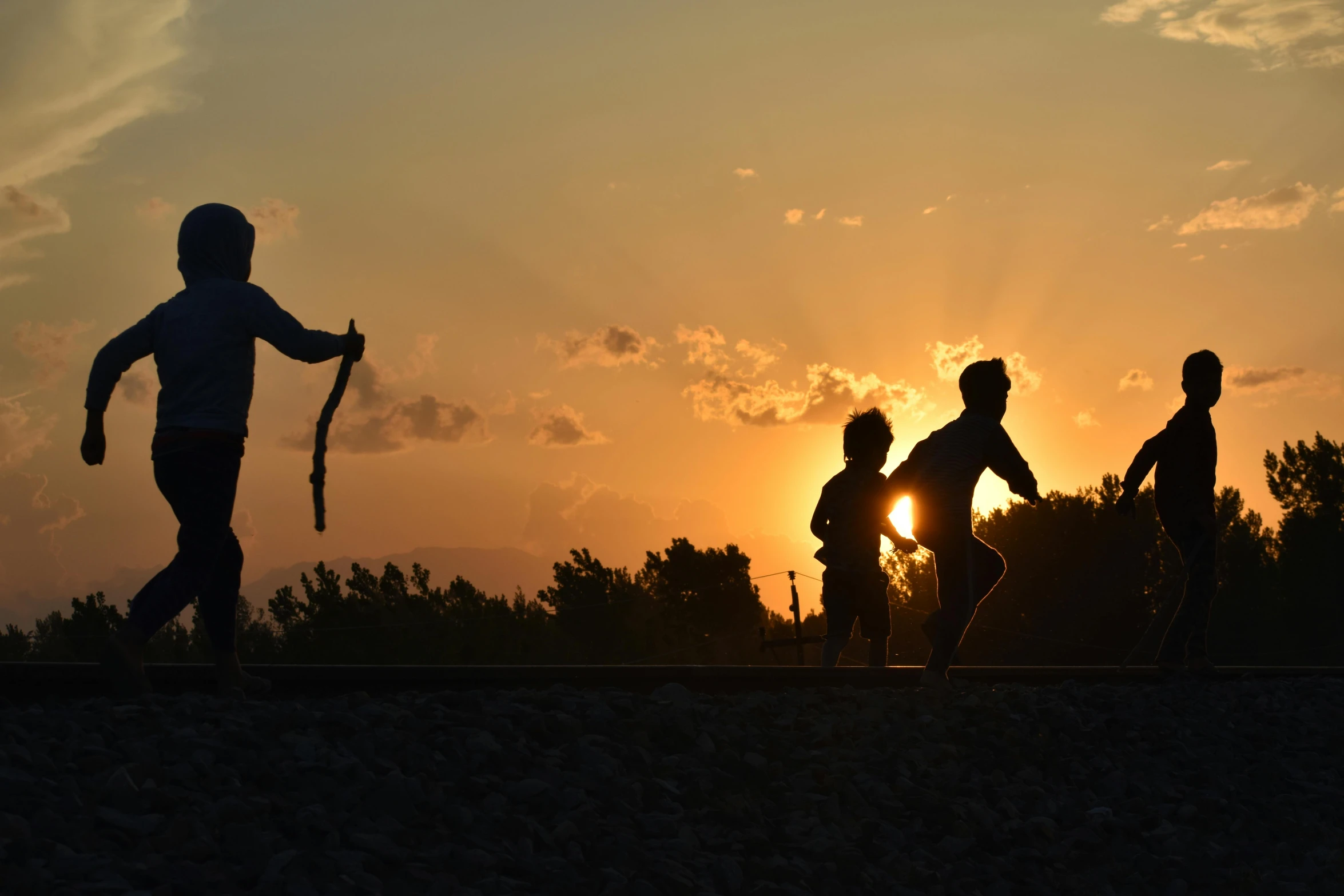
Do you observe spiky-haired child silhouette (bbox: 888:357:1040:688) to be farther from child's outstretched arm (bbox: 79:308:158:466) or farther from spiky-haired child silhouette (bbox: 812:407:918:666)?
child's outstretched arm (bbox: 79:308:158:466)

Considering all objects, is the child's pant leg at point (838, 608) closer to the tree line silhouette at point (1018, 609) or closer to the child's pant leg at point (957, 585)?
the child's pant leg at point (957, 585)

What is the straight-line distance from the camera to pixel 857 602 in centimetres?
784

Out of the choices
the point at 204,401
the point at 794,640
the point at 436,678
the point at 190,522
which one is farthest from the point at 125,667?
the point at 794,640

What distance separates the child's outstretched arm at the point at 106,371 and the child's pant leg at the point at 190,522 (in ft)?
1.39

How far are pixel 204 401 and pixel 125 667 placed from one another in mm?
1119

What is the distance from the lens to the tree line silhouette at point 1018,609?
57.0 metres

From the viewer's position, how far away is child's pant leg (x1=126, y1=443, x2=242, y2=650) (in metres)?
4.67

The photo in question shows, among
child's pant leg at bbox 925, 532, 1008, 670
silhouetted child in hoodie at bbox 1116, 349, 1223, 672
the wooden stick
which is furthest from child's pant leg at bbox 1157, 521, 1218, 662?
the wooden stick

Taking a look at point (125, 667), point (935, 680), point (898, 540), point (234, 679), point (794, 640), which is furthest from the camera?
point (794, 640)

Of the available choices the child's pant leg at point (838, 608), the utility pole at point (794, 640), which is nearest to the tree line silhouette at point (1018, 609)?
the utility pole at point (794, 640)

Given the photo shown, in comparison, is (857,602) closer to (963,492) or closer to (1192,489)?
(963,492)

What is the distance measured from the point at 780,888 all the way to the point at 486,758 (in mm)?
1069

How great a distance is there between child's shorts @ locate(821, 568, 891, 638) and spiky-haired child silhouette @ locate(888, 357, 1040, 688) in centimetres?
137

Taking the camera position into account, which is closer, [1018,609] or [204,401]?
[204,401]
